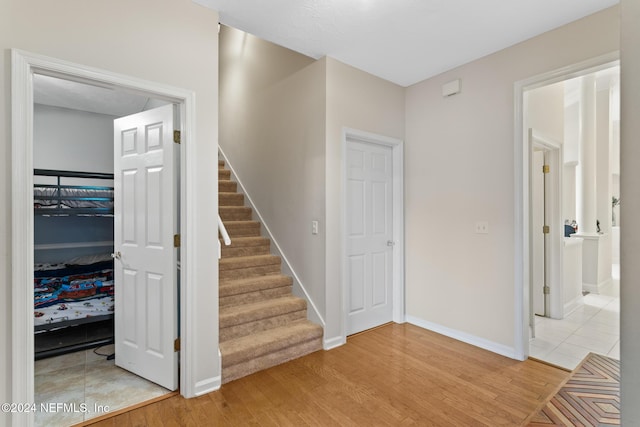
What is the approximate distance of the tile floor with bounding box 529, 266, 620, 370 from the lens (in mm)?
2898

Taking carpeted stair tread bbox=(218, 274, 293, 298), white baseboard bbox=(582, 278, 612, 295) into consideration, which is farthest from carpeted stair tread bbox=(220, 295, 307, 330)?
white baseboard bbox=(582, 278, 612, 295)

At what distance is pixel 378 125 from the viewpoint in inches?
139

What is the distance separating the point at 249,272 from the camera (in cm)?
342

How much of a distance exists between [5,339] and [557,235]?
4.96 metres

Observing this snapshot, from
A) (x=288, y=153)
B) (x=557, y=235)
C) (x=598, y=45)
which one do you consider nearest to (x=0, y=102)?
(x=288, y=153)

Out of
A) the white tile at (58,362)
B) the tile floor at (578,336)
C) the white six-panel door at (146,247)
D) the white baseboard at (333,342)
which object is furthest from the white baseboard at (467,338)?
the white tile at (58,362)

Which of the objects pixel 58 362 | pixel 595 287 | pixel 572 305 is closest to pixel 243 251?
pixel 58 362

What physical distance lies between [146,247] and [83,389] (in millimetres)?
1132

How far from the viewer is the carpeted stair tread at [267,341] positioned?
8.34ft

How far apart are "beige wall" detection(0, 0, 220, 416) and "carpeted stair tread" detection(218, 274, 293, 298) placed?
24.1 inches

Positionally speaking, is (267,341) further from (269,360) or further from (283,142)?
(283,142)

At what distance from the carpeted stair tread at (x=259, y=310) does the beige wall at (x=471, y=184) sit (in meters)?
1.43

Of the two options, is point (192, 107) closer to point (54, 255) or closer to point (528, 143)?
point (528, 143)

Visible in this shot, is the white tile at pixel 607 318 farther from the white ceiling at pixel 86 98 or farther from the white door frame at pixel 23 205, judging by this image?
the white ceiling at pixel 86 98
